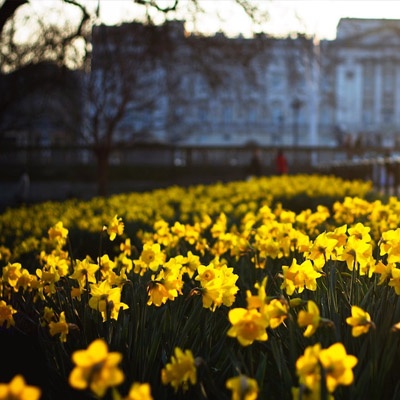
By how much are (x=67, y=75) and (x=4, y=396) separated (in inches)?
633

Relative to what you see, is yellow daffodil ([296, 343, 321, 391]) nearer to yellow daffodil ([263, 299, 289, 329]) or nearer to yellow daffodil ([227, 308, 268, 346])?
yellow daffodil ([227, 308, 268, 346])

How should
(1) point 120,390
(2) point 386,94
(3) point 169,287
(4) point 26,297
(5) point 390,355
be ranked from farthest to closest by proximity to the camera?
(2) point 386,94 < (4) point 26,297 < (3) point 169,287 < (1) point 120,390 < (5) point 390,355

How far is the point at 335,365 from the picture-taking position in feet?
5.30

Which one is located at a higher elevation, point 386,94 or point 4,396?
point 386,94

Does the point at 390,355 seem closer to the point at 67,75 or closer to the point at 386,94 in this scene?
the point at 67,75

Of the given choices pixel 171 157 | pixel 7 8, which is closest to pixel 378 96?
pixel 171 157

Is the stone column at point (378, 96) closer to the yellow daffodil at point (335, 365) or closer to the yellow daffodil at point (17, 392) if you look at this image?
the yellow daffodil at point (335, 365)

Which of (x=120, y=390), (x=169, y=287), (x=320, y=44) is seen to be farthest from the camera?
(x=320, y=44)

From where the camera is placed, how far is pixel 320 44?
52.1ft

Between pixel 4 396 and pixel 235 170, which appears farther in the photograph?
pixel 235 170

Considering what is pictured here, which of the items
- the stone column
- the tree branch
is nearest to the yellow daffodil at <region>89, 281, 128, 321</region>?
the tree branch

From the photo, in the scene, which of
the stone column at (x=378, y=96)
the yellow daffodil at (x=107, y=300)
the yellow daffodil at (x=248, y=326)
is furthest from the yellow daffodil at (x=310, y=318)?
the stone column at (x=378, y=96)

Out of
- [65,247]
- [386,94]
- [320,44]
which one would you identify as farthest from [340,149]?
[386,94]

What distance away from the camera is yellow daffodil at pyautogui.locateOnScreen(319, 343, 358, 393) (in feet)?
5.25
